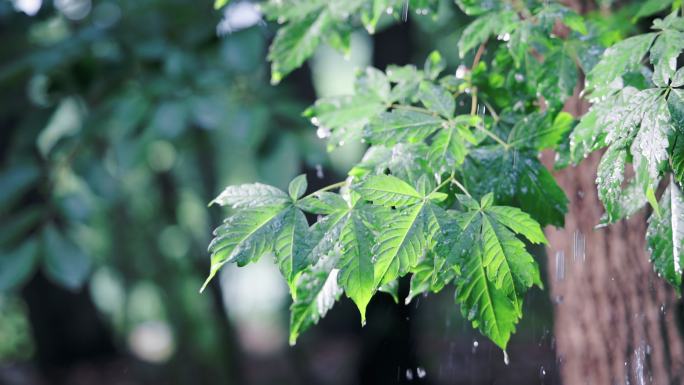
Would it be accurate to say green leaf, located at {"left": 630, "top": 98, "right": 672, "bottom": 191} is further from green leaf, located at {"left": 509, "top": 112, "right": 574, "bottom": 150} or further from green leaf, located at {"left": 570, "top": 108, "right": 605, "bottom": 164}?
green leaf, located at {"left": 509, "top": 112, "right": 574, "bottom": 150}

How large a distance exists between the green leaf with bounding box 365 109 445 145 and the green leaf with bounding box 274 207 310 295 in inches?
8.1

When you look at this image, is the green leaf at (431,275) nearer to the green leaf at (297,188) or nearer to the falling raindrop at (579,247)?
the green leaf at (297,188)

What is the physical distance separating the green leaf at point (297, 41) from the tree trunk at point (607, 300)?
2.42ft

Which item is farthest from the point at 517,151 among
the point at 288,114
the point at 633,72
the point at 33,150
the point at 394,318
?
the point at 394,318

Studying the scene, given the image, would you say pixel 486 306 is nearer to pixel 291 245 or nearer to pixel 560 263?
pixel 291 245

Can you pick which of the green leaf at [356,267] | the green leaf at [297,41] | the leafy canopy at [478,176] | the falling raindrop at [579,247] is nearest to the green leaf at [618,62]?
the leafy canopy at [478,176]

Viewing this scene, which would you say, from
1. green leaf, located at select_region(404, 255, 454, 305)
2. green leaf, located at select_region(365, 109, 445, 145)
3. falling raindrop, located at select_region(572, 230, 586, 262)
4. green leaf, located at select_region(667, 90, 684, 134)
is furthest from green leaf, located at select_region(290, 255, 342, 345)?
falling raindrop, located at select_region(572, 230, 586, 262)

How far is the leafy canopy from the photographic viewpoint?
3.24ft

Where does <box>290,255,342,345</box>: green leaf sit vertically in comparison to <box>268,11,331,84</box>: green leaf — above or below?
below

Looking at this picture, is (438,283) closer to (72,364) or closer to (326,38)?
(326,38)

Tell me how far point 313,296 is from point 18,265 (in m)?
1.68

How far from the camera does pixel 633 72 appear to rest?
1.18 meters

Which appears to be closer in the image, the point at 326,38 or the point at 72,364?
the point at 326,38

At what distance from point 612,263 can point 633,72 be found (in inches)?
33.4
